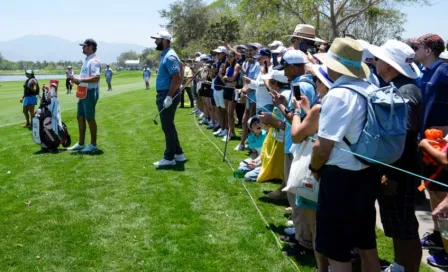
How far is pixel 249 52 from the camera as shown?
973 cm

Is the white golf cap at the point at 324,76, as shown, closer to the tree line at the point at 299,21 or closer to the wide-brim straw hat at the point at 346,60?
the wide-brim straw hat at the point at 346,60

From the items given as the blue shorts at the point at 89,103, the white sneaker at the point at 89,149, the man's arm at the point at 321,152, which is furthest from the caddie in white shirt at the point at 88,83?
the man's arm at the point at 321,152

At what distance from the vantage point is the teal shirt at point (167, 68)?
7.54 m

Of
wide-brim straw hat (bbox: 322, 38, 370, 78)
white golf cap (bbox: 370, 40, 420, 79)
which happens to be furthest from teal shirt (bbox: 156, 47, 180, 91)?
wide-brim straw hat (bbox: 322, 38, 370, 78)

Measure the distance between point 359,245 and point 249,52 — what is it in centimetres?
697

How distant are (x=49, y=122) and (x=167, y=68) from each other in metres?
3.14

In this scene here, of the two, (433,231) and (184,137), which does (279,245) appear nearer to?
(433,231)

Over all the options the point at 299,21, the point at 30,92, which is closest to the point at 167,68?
the point at 30,92

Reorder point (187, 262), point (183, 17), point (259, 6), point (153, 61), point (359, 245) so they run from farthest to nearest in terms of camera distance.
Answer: point (153, 61) < point (183, 17) < point (259, 6) < point (187, 262) < point (359, 245)

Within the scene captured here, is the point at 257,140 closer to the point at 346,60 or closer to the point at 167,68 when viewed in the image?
the point at 167,68

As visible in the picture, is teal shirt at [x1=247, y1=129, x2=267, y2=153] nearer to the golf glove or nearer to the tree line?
the golf glove

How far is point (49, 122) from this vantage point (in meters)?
9.16

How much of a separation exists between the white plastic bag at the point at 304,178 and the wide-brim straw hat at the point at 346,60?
2.44 ft

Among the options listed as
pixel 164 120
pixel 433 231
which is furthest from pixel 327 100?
pixel 164 120
